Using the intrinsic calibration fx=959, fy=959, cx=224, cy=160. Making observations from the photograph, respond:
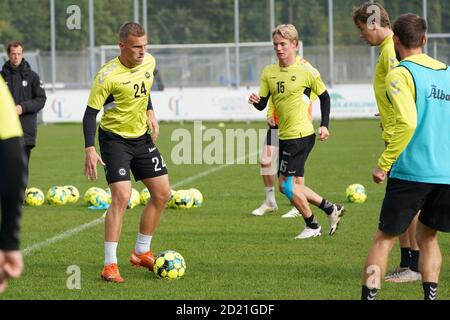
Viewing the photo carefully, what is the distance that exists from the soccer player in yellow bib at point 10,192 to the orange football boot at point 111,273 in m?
4.43

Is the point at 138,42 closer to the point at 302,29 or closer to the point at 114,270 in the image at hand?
the point at 114,270

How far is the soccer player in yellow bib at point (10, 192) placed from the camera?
3.94 metres

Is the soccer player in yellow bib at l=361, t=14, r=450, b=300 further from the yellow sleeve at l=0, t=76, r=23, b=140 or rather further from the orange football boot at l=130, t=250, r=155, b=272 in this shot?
the yellow sleeve at l=0, t=76, r=23, b=140

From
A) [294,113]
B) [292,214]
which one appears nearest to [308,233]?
[294,113]

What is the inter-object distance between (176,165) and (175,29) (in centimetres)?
1784

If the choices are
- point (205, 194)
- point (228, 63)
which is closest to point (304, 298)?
point (205, 194)

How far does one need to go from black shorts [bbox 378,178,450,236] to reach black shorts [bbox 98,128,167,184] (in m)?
2.71

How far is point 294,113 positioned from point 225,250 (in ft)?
6.96

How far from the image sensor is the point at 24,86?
42.3 ft

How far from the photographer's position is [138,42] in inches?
331

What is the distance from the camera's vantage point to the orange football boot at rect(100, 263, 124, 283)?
8422 millimetres

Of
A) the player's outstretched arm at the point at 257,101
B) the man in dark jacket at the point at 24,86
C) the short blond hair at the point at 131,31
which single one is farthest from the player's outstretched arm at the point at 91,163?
the man in dark jacket at the point at 24,86

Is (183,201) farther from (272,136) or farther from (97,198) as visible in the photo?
(272,136)

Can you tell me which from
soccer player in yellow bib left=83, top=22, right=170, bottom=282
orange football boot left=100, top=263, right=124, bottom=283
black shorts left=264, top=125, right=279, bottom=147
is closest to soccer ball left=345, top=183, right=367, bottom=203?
black shorts left=264, top=125, right=279, bottom=147
